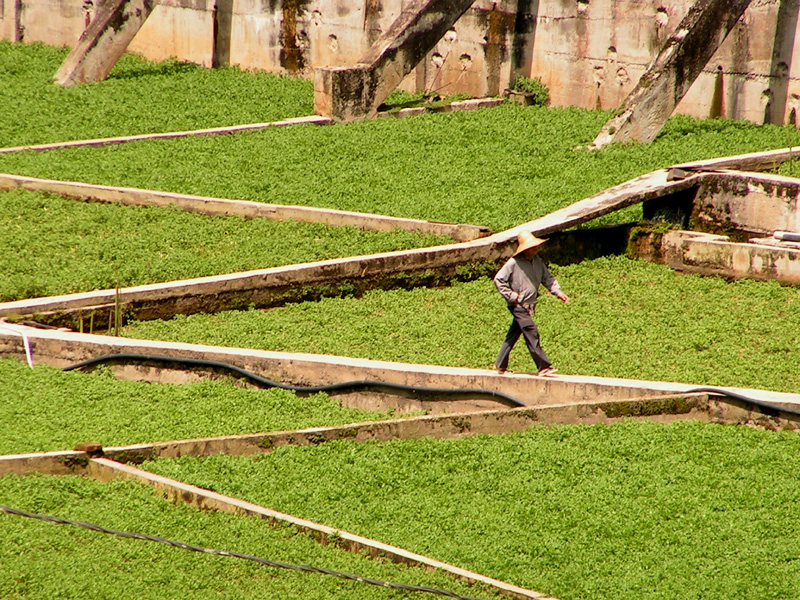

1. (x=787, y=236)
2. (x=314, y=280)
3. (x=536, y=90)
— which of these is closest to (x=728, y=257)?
(x=787, y=236)

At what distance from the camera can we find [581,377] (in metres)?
8.10

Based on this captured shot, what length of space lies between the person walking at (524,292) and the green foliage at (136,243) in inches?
125

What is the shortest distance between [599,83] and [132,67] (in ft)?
28.1

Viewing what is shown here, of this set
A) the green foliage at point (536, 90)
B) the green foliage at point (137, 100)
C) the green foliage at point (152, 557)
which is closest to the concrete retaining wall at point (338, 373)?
the green foliage at point (152, 557)

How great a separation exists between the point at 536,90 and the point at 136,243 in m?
7.67

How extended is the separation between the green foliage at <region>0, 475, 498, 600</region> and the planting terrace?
34mm

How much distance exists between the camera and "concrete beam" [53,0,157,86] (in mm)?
18250

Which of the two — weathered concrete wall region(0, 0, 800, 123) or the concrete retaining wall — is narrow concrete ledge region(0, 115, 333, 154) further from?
the concrete retaining wall

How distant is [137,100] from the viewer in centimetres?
1738

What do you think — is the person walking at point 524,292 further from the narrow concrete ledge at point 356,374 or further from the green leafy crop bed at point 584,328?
the green leafy crop bed at point 584,328

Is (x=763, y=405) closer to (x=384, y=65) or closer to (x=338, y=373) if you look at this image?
(x=338, y=373)

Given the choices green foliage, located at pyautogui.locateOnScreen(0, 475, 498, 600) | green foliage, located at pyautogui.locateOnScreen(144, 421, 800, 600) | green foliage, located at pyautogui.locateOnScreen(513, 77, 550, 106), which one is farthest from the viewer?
green foliage, located at pyautogui.locateOnScreen(513, 77, 550, 106)

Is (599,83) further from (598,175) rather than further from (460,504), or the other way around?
(460,504)

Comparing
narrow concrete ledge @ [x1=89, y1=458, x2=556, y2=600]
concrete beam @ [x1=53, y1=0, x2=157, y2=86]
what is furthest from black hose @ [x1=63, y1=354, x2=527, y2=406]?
concrete beam @ [x1=53, y1=0, x2=157, y2=86]
